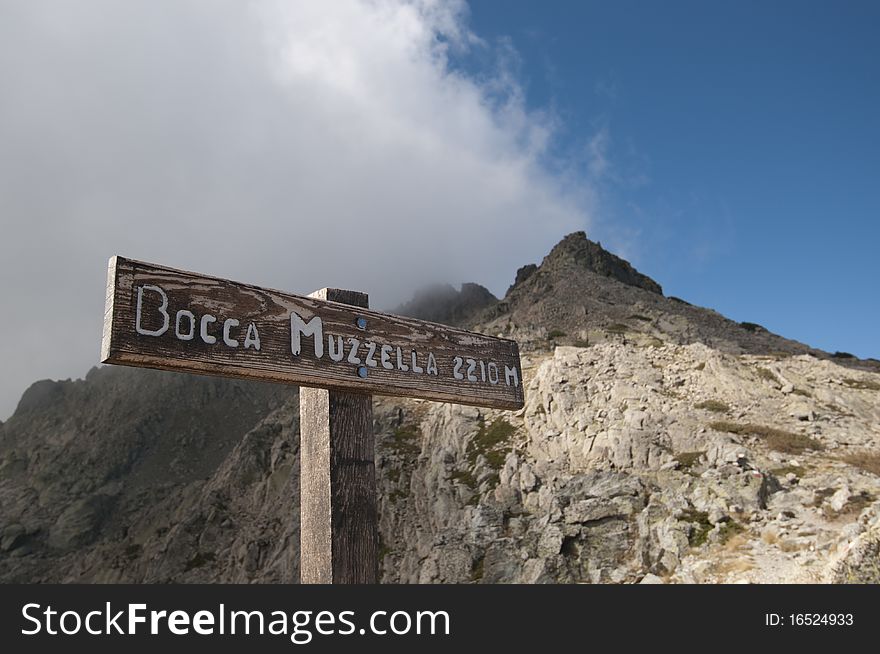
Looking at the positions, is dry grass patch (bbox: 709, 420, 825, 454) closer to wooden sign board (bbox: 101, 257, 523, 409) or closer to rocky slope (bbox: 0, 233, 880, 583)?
rocky slope (bbox: 0, 233, 880, 583)

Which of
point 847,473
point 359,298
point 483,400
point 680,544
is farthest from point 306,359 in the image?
point 847,473

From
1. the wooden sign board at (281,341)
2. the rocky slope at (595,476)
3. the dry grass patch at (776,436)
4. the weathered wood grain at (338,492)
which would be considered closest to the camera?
the wooden sign board at (281,341)

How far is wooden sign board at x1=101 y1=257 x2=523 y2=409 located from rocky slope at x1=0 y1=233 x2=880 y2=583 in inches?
423

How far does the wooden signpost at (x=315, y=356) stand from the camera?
236cm

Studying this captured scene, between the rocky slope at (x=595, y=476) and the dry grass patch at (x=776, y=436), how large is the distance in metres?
0.08

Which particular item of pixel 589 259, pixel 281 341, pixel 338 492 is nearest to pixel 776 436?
pixel 338 492

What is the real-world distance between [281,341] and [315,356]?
0.56 ft

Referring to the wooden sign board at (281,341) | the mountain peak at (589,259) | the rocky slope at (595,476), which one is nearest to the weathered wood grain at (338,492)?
the wooden sign board at (281,341)

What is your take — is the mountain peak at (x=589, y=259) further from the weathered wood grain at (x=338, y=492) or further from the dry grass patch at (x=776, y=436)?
the weathered wood grain at (x=338, y=492)

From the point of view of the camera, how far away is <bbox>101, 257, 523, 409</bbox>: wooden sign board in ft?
7.64

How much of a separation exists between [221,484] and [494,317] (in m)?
24.0

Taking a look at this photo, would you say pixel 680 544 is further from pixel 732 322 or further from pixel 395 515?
pixel 732 322

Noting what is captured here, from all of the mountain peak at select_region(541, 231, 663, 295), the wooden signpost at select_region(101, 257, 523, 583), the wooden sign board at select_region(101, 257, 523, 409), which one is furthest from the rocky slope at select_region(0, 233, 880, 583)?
the wooden signpost at select_region(101, 257, 523, 583)

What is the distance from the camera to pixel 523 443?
89.4 ft
